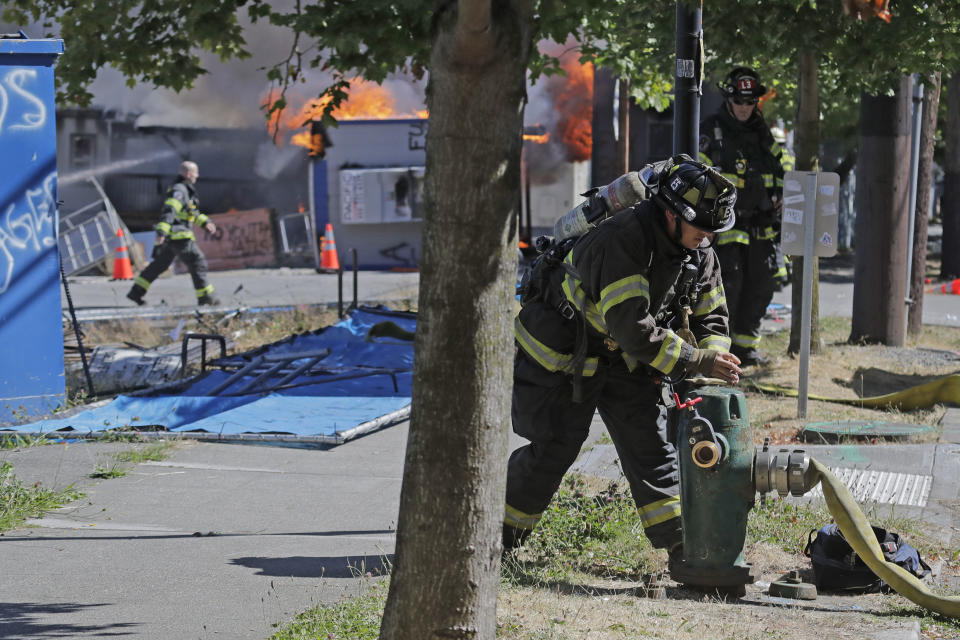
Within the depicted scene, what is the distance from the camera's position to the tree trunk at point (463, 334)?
3.06 meters

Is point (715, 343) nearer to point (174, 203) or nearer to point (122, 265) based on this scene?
point (174, 203)

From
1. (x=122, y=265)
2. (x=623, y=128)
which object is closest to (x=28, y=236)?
(x=623, y=128)

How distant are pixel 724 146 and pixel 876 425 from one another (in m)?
2.40

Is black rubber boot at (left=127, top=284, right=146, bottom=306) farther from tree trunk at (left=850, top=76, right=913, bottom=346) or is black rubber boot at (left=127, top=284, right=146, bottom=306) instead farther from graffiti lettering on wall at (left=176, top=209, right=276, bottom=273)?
tree trunk at (left=850, top=76, right=913, bottom=346)

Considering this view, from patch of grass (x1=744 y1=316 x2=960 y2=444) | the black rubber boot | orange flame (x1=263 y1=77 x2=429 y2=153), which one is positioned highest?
orange flame (x1=263 y1=77 x2=429 y2=153)

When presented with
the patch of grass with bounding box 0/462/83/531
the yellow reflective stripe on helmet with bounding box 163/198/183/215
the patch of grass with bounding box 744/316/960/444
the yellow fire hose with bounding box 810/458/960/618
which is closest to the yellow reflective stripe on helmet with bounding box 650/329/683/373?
the yellow fire hose with bounding box 810/458/960/618

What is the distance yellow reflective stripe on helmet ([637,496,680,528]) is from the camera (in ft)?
15.7

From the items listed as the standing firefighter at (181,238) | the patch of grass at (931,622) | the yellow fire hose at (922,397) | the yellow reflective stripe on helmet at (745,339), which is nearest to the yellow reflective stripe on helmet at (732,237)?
the yellow reflective stripe on helmet at (745,339)

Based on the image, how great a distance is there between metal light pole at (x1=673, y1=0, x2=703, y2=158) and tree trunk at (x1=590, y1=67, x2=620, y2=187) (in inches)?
573

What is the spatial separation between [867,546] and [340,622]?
2016 mm

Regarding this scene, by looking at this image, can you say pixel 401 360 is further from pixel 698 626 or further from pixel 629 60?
pixel 698 626

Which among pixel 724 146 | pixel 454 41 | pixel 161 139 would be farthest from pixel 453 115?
pixel 161 139

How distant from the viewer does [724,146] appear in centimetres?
846

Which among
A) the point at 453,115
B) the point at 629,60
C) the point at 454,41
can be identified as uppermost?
the point at 629,60
